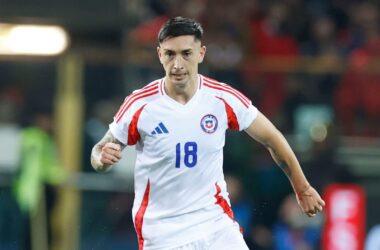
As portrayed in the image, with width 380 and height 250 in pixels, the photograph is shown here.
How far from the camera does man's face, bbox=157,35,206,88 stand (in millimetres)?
7754

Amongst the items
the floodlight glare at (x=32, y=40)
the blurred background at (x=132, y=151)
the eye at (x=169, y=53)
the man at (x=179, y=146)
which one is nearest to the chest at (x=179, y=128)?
the man at (x=179, y=146)

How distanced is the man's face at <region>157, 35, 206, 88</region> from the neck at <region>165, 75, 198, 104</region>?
4cm

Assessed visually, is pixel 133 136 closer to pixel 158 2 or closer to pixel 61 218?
pixel 61 218

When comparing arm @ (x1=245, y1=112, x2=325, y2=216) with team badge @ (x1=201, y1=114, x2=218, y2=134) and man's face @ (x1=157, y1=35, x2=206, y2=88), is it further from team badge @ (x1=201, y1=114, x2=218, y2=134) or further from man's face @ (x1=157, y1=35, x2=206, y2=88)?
man's face @ (x1=157, y1=35, x2=206, y2=88)

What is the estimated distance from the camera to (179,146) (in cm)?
781

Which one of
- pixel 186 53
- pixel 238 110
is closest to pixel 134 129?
pixel 186 53

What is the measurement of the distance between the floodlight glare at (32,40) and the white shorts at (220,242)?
23.7ft

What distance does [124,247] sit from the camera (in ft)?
45.2

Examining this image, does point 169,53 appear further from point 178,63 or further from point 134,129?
point 134,129

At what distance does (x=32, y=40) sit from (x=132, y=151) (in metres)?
2.48

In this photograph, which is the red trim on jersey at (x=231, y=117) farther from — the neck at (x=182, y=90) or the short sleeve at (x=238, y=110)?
the neck at (x=182, y=90)

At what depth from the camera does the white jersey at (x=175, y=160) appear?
783 centimetres

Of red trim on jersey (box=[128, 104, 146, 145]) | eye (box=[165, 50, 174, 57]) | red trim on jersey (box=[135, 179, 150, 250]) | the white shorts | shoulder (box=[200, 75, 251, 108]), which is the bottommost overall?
the white shorts

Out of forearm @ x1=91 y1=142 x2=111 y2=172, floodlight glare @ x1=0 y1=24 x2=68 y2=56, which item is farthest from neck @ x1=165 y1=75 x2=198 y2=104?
floodlight glare @ x1=0 y1=24 x2=68 y2=56
